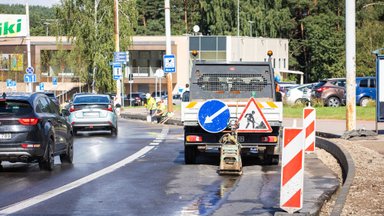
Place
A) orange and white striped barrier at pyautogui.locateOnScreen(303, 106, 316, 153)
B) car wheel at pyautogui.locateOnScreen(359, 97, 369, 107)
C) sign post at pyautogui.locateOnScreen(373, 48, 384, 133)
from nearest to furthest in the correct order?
orange and white striped barrier at pyautogui.locateOnScreen(303, 106, 316, 153), sign post at pyautogui.locateOnScreen(373, 48, 384, 133), car wheel at pyautogui.locateOnScreen(359, 97, 369, 107)

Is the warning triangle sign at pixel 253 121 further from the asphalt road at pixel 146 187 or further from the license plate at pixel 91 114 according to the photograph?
the license plate at pixel 91 114

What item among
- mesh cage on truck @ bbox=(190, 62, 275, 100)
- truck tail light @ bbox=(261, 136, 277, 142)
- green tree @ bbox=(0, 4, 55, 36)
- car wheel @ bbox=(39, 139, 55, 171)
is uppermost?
green tree @ bbox=(0, 4, 55, 36)

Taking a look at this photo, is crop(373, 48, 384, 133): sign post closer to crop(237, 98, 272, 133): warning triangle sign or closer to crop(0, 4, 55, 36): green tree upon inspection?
crop(237, 98, 272, 133): warning triangle sign

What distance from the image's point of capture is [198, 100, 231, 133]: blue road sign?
16.8 m

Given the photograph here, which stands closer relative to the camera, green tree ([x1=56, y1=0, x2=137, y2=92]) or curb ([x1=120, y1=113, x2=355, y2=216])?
curb ([x1=120, y1=113, x2=355, y2=216])

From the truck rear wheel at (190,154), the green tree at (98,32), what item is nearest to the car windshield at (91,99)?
the truck rear wheel at (190,154)

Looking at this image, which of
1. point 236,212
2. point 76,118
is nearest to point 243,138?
point 236,212

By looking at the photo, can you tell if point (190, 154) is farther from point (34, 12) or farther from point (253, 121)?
point (34, 12)

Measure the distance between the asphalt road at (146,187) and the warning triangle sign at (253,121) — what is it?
0.86 meters

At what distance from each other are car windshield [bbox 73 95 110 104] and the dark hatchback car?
13283mm

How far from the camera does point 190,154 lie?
18172 mm

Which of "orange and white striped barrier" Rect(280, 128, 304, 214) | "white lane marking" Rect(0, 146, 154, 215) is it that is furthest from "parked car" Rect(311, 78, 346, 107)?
"orange and white striped barrier" Rect(280, 128, 304, 214)

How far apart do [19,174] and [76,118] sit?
1374 centimetres

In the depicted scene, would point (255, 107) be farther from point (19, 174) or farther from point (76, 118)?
point (76, 118)
